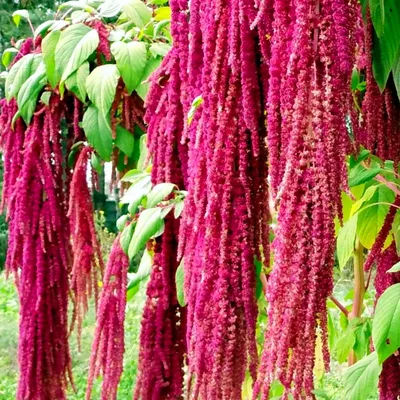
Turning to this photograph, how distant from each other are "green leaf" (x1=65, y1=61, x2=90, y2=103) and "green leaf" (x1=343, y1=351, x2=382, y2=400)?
2.24 feet

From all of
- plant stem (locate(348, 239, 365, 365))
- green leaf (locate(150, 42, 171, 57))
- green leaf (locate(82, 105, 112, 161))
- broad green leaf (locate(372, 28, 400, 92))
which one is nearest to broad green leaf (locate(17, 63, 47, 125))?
green leaf (locate(82, 105, 112, 161))

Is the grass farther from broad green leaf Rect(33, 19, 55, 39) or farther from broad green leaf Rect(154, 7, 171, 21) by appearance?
broad green leaf Rect(154, 7, 171, 21)

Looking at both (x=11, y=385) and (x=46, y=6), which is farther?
(x=46, y=6)

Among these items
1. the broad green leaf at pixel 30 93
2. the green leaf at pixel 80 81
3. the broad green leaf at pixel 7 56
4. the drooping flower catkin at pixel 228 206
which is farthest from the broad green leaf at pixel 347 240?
the broad green leaf at pixel 7 56

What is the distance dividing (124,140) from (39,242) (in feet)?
0.87

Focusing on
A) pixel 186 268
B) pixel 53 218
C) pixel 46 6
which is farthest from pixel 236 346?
pixel 46 6

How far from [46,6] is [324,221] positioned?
8.26m

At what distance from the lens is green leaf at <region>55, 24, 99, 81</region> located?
44.5 inches

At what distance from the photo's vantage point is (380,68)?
62cm

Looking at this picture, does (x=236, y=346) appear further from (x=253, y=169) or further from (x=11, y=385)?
(x=11, y=385)

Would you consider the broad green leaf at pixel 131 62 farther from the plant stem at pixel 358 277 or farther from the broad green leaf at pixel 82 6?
the plant stem at pixel 358 277

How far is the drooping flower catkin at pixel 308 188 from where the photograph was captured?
0.42m

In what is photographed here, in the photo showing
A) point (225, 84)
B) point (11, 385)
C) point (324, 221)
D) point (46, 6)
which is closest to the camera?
point (324, 221)

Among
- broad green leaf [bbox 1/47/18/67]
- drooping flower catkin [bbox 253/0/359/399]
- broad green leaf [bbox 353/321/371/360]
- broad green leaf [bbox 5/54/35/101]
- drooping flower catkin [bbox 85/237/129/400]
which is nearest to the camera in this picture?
drooping flower catkin [bbox 253/0/359/399]
